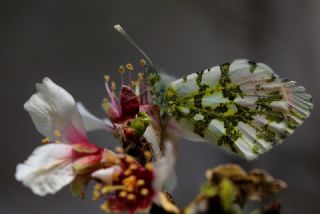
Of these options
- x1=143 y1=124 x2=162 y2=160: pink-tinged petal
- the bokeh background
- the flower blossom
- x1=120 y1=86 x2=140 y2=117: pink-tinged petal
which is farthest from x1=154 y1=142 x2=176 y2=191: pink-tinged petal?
the bokeh background

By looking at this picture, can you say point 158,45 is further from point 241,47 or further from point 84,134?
point 84,134

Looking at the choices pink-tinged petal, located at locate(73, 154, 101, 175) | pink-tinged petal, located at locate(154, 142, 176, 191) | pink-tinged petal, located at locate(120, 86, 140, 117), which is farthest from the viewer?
pink-tinged petal, located at locate(120, 86, 140, 117)

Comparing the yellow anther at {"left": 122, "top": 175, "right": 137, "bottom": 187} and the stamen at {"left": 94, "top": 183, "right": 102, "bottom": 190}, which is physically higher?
the stamen at {"left": 94, "top": 183, "right": 102, "bottom": 190}

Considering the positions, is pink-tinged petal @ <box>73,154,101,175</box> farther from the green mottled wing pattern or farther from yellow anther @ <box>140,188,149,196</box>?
the green mottled wing pattern

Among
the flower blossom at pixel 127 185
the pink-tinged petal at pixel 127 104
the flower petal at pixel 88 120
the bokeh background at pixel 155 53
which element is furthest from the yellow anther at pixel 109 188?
the bokeh background at pixel 155 53

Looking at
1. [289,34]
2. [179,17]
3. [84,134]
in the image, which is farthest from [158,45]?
[84,134]
